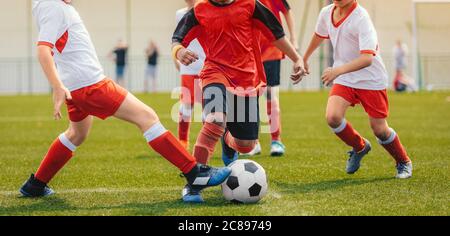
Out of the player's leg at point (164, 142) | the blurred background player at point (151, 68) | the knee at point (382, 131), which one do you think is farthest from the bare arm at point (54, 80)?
the blurred background player at point (151, 68)

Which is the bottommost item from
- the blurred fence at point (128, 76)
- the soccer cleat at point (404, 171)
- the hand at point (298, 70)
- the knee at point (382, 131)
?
the blurred fence at point (128, 76)

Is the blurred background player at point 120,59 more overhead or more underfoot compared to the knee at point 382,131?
more underfoot

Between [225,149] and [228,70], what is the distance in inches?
48.6

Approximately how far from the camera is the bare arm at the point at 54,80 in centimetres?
534

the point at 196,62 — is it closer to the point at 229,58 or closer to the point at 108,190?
the point at 229,58

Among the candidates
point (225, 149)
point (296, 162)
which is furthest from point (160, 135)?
point (296, 162)

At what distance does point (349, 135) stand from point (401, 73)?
23254 millimetres

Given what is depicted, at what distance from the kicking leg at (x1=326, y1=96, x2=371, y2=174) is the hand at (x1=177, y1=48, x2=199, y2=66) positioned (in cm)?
172

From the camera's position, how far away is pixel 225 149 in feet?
24.3

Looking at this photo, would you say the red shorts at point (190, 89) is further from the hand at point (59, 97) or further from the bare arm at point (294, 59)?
the hand at point (59, 97)

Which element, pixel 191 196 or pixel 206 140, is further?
pixel 206 140

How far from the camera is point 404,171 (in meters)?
7.19

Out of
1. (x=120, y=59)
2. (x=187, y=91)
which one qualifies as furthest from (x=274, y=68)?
(x=120, y=59)

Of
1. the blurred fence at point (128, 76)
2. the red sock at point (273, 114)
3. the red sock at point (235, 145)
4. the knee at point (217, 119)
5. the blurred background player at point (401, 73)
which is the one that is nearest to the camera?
the knee at point (217, 119)
